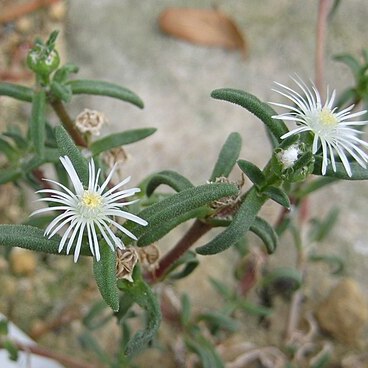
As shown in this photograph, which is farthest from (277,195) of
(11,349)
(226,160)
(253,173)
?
(11,349)

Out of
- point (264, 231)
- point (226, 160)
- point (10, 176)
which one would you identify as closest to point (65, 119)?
point (10, 176)

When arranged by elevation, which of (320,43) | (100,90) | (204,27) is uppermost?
(204,27)

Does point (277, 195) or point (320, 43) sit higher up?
point (320, 43)

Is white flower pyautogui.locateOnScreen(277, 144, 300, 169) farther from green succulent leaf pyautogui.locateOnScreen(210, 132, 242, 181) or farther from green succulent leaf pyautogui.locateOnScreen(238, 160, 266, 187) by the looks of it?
green succulent leaf pyautogui.locateOnScreen(210, 132, 242, 181)

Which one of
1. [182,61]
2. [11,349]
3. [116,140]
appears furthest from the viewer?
[182,61]

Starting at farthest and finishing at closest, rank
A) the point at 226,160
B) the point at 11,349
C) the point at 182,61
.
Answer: the point at 182,61 < the point at 11,349 < the point at 226,160

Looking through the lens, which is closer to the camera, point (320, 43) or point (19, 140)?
point (19, 140)

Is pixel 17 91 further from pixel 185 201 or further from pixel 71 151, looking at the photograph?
pixel 185 201

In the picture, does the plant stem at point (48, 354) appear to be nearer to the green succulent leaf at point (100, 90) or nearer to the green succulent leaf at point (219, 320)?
the green succulent leaf at point (219, 320)
